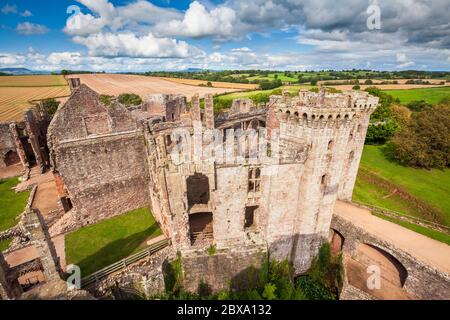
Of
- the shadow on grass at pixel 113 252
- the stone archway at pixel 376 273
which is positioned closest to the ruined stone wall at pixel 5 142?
the shadow on grass at pixel 113 252

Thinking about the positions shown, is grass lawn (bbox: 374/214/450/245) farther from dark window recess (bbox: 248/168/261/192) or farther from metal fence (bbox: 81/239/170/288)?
metal fence (bbox: 81/239/170/288)

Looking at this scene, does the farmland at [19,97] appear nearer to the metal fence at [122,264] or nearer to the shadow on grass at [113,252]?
the shadow on grass at [113,252]

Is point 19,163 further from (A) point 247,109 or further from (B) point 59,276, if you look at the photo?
(A) point 247,109

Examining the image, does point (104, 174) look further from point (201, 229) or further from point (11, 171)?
point (11, 171)

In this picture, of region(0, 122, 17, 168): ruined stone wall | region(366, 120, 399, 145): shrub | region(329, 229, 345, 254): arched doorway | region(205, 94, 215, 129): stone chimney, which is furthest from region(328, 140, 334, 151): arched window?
region(0, 122, 17, 168): ruined stone wall
